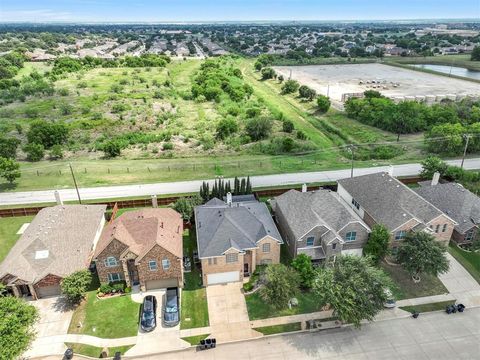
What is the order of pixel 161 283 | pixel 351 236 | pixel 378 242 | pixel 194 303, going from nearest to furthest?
pixel 194 303
pixel 161 283
pixel 378 242
pixel 351 236

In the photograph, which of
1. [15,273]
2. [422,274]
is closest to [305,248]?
[422,274]

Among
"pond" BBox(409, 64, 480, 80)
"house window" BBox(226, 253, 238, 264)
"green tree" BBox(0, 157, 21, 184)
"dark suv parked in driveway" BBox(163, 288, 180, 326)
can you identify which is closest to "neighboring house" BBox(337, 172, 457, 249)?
"house window" BBox(226, 253, 238, 264)

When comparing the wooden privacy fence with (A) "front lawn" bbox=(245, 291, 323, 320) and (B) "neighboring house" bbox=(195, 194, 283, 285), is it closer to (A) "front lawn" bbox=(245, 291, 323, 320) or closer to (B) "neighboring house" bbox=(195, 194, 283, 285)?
(B) "neighboring house" bbox=(195, 194, 283, 285)

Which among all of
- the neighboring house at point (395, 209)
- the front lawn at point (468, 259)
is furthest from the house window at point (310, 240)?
the front lawn at point (468, 259)

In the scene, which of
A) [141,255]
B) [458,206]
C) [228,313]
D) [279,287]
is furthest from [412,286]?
[141,255]

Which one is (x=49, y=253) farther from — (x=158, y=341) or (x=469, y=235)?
(x=469, y=235)

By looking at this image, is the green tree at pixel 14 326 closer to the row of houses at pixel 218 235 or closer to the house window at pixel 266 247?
the row of houses at pixel 218 235
